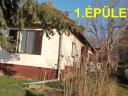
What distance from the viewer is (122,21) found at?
43.0 meters

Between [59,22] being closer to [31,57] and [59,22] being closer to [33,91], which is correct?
[33,91]

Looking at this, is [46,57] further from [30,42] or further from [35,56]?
[30,42]

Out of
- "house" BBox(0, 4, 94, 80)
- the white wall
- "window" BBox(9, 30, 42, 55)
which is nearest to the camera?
"house" BBox(0, 4, 94, 80)

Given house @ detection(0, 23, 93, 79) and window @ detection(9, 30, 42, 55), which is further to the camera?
window @ detection(9, 30, 42, 55)

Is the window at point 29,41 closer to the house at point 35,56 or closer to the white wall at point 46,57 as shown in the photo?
the house at point 35,56

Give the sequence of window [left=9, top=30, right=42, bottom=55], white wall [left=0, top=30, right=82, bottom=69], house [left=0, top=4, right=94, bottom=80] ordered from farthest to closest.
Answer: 1. window [left=9, top=30, right=42, bottom=55]
2. white wall [left=0, top=30, right=82, bottom=69]
3. house [left=0, top=4, right=94, bottom=80]

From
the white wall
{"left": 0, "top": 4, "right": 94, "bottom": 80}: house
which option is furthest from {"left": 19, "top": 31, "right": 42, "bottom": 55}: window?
the white wall

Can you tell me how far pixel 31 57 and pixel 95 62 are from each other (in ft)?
39.0

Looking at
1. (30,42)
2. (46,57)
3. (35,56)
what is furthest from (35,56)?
(30,42)

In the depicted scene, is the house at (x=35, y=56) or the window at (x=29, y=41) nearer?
the house at (x=35, y=56)

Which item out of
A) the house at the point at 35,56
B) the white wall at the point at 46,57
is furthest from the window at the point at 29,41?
the white wall at the point at 46,57

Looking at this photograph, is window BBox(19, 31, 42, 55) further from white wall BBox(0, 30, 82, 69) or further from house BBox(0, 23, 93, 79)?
white wall BBox(0, 30, 82, 69)

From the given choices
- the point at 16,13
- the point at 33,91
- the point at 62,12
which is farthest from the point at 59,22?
the point at 33,91

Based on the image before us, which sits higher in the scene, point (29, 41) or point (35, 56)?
point (29, 41)
